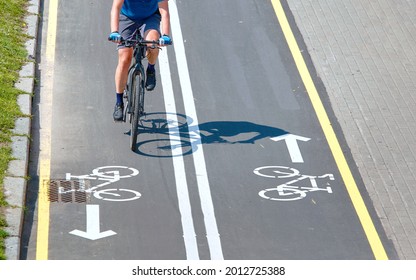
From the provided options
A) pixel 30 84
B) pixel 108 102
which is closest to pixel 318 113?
pixel 108 102

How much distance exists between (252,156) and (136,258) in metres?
3.02

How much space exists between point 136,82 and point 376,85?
4217mm

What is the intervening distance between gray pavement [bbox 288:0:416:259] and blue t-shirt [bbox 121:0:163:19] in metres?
3.13

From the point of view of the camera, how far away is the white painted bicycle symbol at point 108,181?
1377 cm

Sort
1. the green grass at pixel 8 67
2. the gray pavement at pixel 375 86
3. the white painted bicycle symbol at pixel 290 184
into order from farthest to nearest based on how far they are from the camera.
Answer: the gray pavement at pixel 375 86 → the white painted bicycle symbol at pixel 290 184 → the green grass at pixel 8 67

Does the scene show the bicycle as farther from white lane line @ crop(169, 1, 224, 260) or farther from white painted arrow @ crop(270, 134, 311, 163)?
white painted arrow @ crop(270, 134, 311, 163)

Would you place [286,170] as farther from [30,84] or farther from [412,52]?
[412,52]

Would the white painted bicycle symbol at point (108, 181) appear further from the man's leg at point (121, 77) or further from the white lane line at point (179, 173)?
the man's leg at point (121, 77)

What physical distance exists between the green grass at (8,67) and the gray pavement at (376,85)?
4.41 metres

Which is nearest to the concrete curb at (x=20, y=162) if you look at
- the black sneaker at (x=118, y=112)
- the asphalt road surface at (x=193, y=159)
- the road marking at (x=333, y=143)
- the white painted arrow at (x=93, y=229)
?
the asphalt road surface at (x=193, y=159)

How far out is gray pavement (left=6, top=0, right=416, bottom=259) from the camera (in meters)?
14.3

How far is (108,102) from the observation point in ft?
53.0

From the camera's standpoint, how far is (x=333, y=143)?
50.9 feet

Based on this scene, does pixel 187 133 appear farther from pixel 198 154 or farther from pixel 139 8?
pixel 139 8
